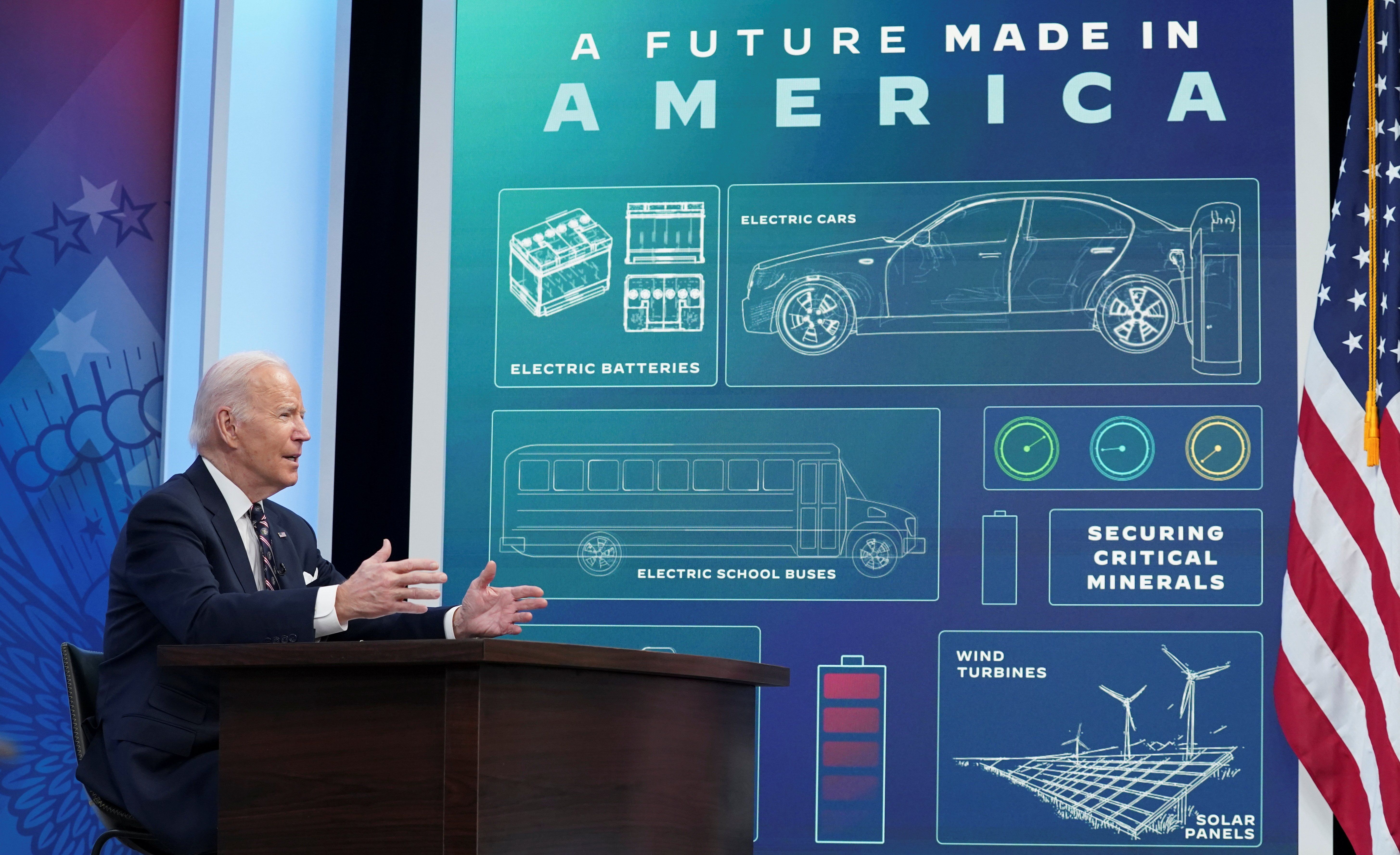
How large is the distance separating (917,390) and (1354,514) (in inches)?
50.2

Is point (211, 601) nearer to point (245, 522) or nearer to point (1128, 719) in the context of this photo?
point (245, 522)

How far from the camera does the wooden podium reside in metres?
2.01

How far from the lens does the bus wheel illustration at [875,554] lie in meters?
4.23

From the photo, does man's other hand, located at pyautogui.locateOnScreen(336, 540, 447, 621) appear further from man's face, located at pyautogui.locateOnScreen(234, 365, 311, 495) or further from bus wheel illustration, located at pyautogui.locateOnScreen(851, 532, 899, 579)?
bus wheel illustration, located at pyautogui.locateOnScreen(851, 532, 899, 579)

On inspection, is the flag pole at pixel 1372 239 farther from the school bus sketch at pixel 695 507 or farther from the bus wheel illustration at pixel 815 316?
the bus wheel illustration at pixel 815 316

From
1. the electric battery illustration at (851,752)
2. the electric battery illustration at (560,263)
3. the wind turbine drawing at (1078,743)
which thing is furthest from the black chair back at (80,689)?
the wind turbine drawing at (1078,743)

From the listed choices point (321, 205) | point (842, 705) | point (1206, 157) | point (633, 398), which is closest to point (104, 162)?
point (321, 205)

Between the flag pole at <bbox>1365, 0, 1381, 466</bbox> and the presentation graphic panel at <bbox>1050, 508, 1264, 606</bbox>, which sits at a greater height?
the flag pole at <bbox>1365, 0, 1381, 466</bbox>

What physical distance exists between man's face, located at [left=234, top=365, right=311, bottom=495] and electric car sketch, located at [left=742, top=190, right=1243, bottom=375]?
1.78m

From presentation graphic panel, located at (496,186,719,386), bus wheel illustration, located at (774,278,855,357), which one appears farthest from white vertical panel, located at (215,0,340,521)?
bus wheel illustration, located at (774,278,855,357)

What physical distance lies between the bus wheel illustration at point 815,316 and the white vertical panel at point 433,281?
1076 mm

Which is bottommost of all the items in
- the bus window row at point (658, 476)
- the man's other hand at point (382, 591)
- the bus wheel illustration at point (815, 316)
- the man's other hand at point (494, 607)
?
the man's other hand at point (494, 607)

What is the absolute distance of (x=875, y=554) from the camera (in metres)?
4.24

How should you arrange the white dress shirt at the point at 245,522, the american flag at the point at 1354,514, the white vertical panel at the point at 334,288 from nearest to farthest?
1. the white dress shirt at the point at 245,522
2. the american flag at the point at 1354,514
3. the white vertical panel at the point at 334,288
